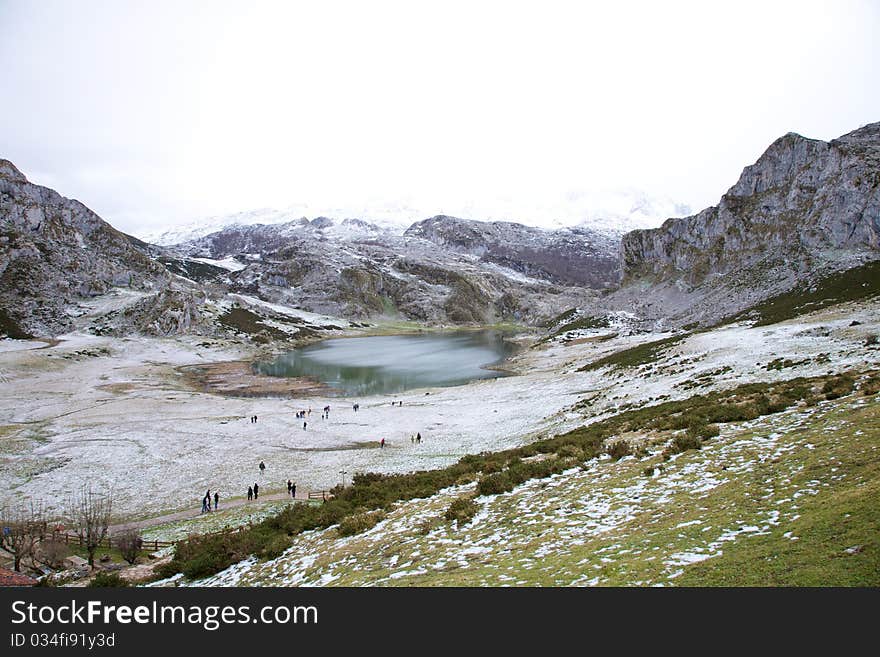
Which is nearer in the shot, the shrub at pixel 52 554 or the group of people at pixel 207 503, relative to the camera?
the shrub at pixel 52 554

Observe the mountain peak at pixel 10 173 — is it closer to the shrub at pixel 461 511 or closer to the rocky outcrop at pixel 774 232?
the rocky outcrop at pixel 774 232

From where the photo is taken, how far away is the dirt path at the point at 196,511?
101ft

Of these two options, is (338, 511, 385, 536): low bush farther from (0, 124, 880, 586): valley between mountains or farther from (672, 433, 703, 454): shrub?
(672, 433, 703, 454): shrub

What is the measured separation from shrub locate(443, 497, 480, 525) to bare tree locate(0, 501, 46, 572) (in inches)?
782

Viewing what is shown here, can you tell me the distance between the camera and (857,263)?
273ft

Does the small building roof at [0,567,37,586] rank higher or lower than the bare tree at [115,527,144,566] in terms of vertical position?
higher

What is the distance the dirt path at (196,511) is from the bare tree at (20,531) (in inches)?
171

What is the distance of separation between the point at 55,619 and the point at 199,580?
8346 mm

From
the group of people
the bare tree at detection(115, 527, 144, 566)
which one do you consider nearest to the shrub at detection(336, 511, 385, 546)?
the bare tree at detection(115, 527, 144, 566)

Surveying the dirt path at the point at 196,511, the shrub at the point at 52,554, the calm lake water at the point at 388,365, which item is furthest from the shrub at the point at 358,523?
the calm lake water at the point at 388,365

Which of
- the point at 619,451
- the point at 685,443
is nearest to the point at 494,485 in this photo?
the point at 619,451

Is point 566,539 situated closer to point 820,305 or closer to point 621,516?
point 621,516

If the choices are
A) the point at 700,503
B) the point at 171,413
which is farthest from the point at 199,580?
the point at 171,413

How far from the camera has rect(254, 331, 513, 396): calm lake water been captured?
96875 mm
